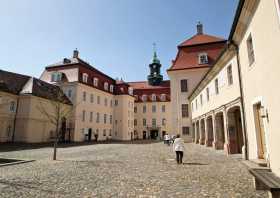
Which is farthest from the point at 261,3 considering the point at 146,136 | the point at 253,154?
the point at 146,136

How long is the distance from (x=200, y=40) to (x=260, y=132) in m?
27.7

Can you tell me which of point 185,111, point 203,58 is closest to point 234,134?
point 185,111

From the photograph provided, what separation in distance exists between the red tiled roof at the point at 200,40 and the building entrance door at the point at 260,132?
25348mm

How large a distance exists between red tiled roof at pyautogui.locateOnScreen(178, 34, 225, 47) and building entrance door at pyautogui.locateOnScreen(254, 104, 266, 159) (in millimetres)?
25348

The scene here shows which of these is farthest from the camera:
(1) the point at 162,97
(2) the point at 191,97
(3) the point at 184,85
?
(1) the point at 162,97

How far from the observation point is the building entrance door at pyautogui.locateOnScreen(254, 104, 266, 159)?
9.45 metres

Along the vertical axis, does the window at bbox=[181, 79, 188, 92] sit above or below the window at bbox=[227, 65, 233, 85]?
above

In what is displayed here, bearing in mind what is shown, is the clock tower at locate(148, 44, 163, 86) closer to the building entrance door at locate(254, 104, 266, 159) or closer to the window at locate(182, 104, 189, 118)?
the window at locate(182, 104, 189, 118)

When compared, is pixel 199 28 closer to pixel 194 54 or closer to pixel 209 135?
pixel 194 54

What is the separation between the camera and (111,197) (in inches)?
219

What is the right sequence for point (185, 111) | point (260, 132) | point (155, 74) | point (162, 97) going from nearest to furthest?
point (260, 132), point (185, 111), point (162, 97), point (155, 74)

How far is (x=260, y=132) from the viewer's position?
9703mm

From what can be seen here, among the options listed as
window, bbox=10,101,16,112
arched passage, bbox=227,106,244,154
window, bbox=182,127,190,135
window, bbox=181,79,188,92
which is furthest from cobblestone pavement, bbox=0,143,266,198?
window, bbox=181,79,188,92

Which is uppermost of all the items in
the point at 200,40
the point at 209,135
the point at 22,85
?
the point at 200,40
